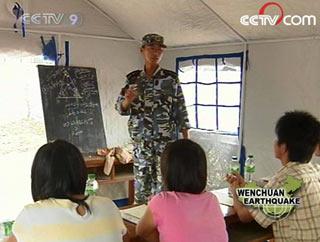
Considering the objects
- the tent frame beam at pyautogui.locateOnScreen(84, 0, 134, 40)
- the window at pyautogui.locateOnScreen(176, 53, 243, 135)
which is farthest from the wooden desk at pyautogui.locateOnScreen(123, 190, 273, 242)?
the tent frame beam at pyautogui.locateOnScreen(84, 0, 134, 40)

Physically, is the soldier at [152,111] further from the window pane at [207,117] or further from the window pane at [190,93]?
the window pane at [190,93]

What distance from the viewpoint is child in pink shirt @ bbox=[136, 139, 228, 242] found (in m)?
1.43

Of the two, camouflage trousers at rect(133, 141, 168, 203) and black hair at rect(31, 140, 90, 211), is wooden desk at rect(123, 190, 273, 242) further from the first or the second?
camouflage trousers at rect(133, 141, 168, 203)

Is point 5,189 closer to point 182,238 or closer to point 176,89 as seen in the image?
point 176,89

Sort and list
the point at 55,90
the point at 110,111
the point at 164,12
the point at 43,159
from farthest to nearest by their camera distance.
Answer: the point at 110,111
the point at 55,90
the point at 164,12
the point at 43,159

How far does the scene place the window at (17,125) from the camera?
387 cm

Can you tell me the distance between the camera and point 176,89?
8.79 feet

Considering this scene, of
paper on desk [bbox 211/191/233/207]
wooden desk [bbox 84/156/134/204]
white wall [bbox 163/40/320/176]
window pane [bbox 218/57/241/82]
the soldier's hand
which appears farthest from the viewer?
wooden desk [bbox 84/156/134/204]

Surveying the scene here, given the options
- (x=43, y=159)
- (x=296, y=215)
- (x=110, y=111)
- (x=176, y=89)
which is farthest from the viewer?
(x=110, y=111)

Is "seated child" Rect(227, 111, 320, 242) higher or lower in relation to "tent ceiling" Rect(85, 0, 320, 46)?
Answer: lower

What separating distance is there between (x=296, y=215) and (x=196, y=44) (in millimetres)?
2810

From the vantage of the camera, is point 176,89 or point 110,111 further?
point 110,111

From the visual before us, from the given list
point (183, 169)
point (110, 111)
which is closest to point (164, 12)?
point (110, 111)

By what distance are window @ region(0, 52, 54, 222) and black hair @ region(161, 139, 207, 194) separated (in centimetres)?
278
